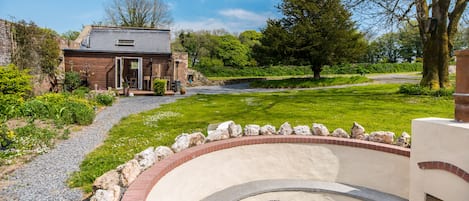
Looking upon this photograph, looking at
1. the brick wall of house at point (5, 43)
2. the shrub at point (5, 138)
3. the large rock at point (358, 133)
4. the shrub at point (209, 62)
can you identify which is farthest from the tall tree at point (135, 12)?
the large rock at point (358, 133)

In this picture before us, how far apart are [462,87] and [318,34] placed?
2025cm

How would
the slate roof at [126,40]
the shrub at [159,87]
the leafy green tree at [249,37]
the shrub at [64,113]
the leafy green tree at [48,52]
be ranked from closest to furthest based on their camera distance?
the shrub at [64,113]
the leafy green tree at [48,52]
the shrub at [159,87]
the slate roof at [126,40]
the leafy green tree at [249,37]

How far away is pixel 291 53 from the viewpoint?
24156mm

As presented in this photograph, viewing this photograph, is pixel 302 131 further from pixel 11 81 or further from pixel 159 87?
pixel 159 87

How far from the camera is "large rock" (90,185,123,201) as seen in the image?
3021mm

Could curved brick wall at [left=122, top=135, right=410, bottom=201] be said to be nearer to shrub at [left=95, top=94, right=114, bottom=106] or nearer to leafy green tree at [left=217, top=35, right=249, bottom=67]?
shrub at [left=95, top=94, right=114, bottom=106]

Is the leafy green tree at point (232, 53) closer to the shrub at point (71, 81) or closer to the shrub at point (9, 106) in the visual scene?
the shrub at point (71, 81)

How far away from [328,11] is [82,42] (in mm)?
17202

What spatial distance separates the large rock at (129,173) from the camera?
3.55 meters

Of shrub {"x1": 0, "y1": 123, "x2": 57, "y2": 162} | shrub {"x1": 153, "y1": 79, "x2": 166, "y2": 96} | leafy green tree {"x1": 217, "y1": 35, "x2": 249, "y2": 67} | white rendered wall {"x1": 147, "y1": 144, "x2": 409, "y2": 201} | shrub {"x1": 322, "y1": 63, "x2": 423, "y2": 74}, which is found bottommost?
white rendered wall {"x1": 147, "y1": 144, "x2": 409, "y2": 201}

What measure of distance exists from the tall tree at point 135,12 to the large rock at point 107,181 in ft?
100

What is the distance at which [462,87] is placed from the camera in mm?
3834

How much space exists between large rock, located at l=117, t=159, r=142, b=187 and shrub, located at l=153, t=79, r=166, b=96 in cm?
1346

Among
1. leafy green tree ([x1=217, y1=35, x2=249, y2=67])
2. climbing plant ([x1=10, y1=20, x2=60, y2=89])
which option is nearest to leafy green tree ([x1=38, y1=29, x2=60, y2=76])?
climbing plant ([x1=10, y1=20, x2=60, y2=89])
